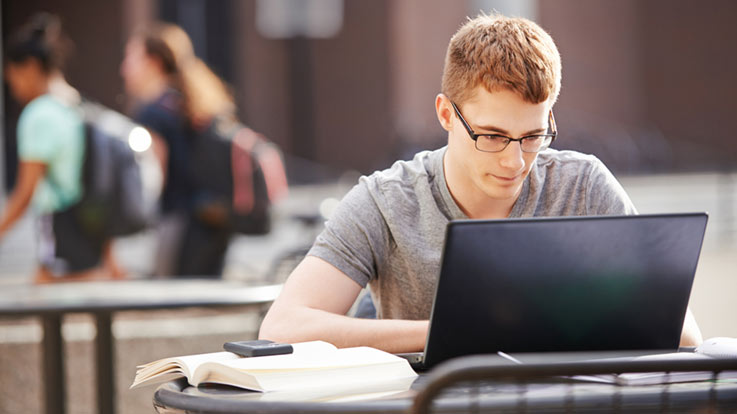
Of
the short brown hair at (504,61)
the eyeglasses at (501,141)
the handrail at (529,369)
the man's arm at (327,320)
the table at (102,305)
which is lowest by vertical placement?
the table at (102,305)

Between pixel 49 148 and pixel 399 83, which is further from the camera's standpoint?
pixel 399 83

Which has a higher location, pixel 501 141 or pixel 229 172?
pixel 501 141

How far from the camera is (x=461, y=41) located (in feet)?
8.82

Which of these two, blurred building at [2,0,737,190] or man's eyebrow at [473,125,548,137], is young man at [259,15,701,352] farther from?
blurred building at [2,0,737,190]

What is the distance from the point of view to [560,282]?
6.71ft

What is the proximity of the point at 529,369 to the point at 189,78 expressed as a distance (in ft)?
15.8

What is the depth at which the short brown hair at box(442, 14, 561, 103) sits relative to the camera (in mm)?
2553

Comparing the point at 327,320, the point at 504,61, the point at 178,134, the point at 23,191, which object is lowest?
the point at 23,191

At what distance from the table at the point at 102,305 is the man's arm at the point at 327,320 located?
3.90 feet

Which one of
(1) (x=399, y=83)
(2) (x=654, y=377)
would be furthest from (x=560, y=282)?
(1) (x=399, y=83)

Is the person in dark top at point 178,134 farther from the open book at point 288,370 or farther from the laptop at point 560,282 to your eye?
the laptop at point 560,282

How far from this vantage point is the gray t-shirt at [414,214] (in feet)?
8.99

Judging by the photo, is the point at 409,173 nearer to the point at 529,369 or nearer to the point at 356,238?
the point at 356,238

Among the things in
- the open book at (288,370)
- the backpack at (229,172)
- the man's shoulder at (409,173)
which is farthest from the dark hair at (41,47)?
the open book at (288,370)
